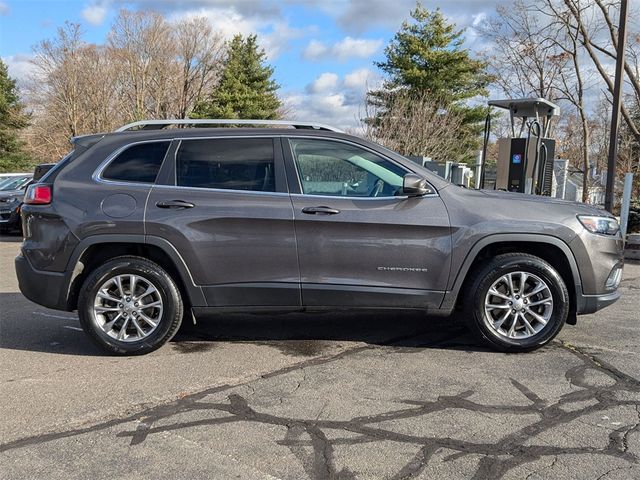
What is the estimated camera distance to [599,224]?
15.6 ft

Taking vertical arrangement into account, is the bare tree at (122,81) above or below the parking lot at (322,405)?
above

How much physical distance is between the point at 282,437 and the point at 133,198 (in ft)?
7.89

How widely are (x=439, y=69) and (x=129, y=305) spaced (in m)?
31.3

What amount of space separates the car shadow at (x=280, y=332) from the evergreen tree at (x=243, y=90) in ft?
102

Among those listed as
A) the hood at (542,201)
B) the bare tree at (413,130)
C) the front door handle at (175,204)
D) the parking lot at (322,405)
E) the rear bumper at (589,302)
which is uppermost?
the bare tree at (413,130)

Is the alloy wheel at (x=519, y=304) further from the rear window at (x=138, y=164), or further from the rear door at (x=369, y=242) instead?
the rear window at (x=138, y=164)

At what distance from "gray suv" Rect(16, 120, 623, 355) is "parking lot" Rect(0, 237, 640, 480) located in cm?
44

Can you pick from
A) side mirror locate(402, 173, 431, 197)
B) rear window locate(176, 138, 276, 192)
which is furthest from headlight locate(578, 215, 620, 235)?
rear window locate(176, 138, 276, 192)

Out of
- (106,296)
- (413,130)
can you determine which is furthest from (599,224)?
(413,130)

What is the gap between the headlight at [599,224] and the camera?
4.69 metres

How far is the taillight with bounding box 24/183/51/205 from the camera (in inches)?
186

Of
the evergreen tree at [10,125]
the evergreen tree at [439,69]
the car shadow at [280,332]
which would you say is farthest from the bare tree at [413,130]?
the evergreen tree at [10,125]

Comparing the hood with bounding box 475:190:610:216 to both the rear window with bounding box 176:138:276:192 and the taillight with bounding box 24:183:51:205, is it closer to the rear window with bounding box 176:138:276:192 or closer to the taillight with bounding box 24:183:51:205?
the rear window with bounding box 176:138:276:192

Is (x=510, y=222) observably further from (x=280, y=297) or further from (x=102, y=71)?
(x=102, y=71)
